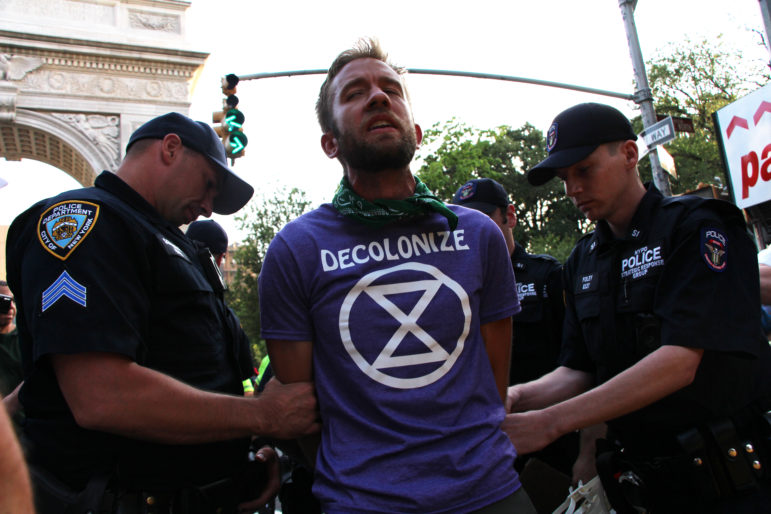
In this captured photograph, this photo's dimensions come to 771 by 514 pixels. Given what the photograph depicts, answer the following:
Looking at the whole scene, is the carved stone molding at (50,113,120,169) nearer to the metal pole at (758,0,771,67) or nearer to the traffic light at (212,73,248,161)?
the traffic light at (212,73,248,161)

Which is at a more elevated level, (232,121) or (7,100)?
(7,100)

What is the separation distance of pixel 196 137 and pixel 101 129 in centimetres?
1637

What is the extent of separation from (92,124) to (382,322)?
17647 millimetres

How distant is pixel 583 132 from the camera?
91.9 inches

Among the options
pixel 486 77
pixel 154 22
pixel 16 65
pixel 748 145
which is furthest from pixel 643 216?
pixel 154 22

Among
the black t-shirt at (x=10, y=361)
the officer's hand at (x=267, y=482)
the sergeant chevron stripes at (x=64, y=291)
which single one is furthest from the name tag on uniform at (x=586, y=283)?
the black t-shirt at (x=10, y=361)

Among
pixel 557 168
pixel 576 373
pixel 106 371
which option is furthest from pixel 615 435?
pixel 106 371

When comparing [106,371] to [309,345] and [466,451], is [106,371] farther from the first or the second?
[466,451]

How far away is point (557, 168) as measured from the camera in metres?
2.36

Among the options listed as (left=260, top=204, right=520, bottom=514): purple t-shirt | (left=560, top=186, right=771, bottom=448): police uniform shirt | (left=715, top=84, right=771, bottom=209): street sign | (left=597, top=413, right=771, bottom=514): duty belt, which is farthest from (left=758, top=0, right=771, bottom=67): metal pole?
(left=260, top=204, right=520, bottom=514): purple t-shirt

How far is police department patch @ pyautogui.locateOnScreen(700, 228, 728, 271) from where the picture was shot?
6.34ft

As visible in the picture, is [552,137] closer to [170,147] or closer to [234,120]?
[170,147]

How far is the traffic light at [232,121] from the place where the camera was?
29.9ft

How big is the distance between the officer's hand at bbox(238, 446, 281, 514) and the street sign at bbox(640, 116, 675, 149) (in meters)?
7.46
